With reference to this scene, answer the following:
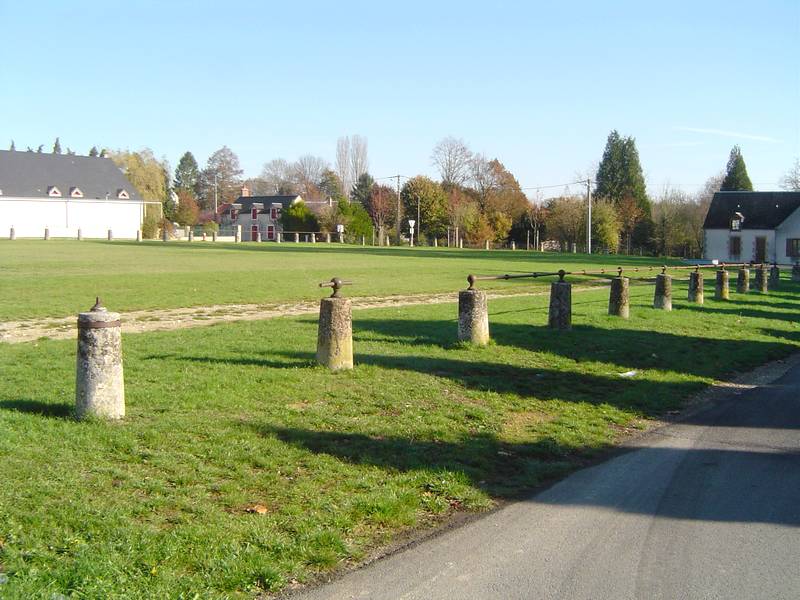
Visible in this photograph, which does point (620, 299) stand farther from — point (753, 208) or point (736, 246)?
point (753, 208)

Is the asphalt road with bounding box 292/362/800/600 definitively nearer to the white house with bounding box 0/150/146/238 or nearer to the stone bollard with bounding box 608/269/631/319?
the stone bollard with bounding box 608/269/631/319

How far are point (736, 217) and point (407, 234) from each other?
3930 centimetres

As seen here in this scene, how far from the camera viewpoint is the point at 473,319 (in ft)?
41.8

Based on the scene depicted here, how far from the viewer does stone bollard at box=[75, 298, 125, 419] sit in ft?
24.2

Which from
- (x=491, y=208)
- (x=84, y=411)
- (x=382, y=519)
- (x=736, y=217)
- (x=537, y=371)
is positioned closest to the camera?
(x=382, y=519)

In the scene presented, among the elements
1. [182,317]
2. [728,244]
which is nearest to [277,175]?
[728,244]

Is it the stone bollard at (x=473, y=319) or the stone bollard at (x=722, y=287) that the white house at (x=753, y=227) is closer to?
the stone bollard at (x=722, y=287)

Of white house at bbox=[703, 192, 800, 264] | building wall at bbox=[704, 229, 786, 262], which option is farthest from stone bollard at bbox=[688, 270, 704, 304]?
building wall at bbox=[704, 229, 786, 262]

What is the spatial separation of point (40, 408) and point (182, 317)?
30.0ft

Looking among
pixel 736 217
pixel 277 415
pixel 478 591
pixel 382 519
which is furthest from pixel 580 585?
pixel 736 217

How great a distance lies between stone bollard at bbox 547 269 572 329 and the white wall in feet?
260

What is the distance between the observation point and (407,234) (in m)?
102

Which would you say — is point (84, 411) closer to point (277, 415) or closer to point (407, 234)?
point (277, 415)

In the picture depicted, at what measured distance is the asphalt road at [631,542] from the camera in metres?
4.73
